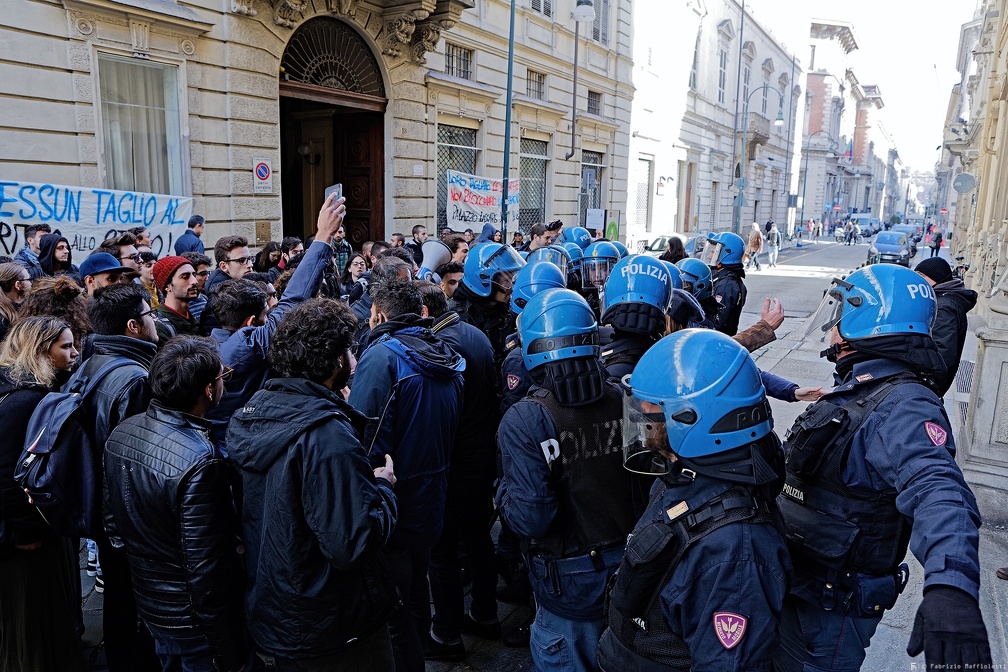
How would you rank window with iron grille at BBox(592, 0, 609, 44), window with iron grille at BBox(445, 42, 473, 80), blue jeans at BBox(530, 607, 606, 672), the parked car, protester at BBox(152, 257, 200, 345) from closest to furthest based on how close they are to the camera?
blue jeans at BBox(530, 607, 606, 672), protester at BBox(152, 257, 200, 345), window with iron grille at BBox(445, 42, 473, 80), window with iron grille at BBox(592, 0, 609, 44), the parked car

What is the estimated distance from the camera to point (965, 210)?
32.0 metres

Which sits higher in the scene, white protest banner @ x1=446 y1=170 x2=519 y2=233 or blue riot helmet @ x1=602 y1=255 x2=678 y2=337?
white protest banner @ x1=446 y1=170 x2=519 y2=233

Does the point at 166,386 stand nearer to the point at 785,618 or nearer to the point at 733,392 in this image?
the point at 733,392

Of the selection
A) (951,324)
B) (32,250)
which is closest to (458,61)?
(32,250)

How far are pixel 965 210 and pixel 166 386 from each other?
37860 millimetres

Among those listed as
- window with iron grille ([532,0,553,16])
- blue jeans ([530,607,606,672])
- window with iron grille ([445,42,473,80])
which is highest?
window with iron grille ([532,0,553,16])

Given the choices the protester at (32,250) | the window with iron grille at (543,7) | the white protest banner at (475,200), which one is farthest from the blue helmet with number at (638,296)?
the window with iron grille at (543,7)

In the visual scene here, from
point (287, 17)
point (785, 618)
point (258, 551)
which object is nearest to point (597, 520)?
point (785, 618)

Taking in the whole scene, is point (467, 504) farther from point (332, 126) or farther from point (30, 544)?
point (332, 126)

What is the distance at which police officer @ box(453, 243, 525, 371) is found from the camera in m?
4.61

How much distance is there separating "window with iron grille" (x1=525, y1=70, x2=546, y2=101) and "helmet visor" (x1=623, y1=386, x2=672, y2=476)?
1749 cm

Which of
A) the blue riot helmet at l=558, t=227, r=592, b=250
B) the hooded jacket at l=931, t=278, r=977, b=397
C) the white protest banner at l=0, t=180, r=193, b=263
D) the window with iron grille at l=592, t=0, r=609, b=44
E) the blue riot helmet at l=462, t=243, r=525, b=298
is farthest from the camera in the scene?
the window with iron grille at l=592, t=0, r=609, b=44

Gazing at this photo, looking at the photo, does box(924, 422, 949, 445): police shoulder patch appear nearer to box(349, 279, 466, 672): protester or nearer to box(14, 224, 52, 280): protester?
box(349, 279, 466, 672): protester

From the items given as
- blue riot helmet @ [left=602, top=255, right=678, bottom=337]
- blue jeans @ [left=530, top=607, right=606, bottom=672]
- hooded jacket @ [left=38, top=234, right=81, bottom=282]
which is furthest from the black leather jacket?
hooded jacket @ [left=38, top=234, right=81, bottom=282]
